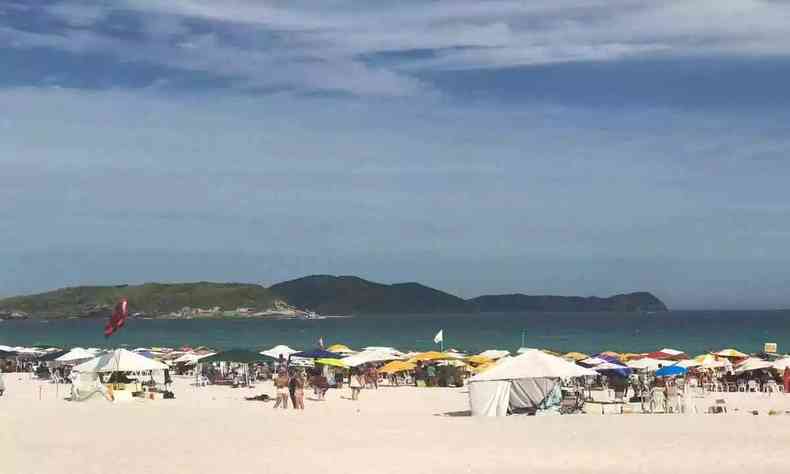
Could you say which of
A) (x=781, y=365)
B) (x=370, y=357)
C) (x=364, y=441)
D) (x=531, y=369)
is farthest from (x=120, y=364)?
(x=781, y=365)

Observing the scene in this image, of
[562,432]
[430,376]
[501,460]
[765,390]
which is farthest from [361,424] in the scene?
[765,390]

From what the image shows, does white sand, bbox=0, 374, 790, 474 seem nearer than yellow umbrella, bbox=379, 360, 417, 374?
Yes

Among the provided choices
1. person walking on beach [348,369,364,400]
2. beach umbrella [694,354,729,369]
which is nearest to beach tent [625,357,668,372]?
beach umbrella [694,354,729,369]

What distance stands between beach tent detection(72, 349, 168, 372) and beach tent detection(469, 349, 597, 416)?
9148mm

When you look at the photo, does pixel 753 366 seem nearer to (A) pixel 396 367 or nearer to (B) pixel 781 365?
(B) pixel 781 365

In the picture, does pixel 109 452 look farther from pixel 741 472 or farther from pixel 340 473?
pixel 741 472

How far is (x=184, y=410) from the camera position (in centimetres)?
2075

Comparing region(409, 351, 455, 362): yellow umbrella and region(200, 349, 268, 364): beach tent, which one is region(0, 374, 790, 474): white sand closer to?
region(200, 349, 268, 364): beach tent

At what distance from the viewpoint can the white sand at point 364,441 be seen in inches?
527

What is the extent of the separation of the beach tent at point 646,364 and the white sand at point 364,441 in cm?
1108

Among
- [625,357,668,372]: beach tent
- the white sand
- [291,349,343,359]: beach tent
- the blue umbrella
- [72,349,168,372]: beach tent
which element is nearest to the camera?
the white sand

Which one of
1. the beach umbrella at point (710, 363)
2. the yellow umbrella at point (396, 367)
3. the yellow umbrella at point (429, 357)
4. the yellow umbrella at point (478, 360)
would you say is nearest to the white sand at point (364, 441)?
the yellow umbrella at point (396, 367)

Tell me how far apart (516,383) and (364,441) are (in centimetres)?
568

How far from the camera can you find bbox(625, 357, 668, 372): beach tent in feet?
101
